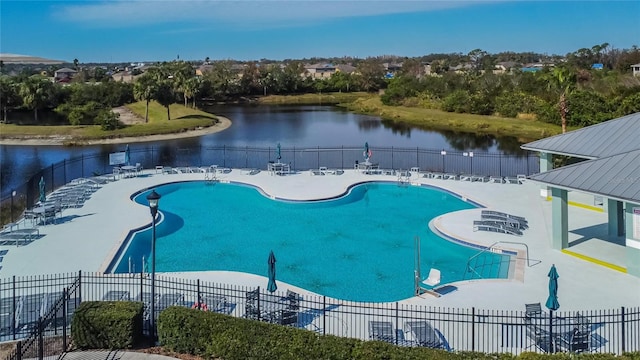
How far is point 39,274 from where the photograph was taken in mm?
16969

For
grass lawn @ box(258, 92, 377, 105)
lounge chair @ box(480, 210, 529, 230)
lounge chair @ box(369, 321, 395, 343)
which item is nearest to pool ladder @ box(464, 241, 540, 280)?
lounge chair @ box(480, 210, 529, 230)

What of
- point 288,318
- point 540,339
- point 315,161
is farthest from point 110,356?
point 315,161

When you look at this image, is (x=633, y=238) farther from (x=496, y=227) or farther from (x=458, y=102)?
(x=458, y=102)

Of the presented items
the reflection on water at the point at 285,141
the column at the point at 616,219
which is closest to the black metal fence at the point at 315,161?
the reflection on water at the point at 285,141

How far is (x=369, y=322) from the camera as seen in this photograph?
43.1 ft

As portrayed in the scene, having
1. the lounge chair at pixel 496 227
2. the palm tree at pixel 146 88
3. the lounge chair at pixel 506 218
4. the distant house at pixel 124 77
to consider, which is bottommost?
the lounge chair at pixel 496 227

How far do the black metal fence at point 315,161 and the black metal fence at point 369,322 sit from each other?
2191 cm

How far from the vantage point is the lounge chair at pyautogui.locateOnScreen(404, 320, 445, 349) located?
12.4 metres

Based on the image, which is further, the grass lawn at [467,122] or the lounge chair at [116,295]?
the grass lawn at [467,122]

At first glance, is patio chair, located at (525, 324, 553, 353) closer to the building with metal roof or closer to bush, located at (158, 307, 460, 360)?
bush, located at (158, 307, 460, 360)

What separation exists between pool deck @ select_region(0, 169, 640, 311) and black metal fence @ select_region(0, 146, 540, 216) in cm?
734

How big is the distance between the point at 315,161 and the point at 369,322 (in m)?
29.4

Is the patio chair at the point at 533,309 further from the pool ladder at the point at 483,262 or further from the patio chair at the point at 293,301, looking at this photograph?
the patio chair at the point at 293,301

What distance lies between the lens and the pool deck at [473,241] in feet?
51.5
